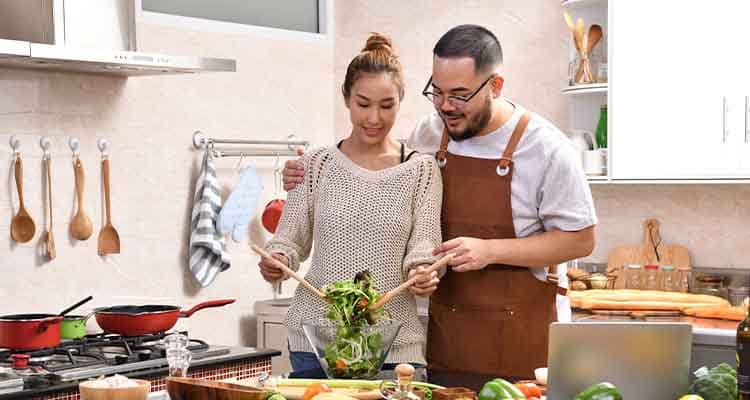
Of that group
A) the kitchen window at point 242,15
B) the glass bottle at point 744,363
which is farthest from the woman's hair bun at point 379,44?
the kitchen window at point 242,15

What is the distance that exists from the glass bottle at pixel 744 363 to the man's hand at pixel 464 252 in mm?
855

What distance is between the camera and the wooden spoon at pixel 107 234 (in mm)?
4023

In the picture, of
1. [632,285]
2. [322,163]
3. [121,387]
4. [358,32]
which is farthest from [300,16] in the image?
[121,387]

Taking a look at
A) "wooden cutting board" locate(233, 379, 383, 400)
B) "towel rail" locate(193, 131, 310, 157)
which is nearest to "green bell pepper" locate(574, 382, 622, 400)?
"wooden cutting board" locate(233, 379, 383, 400)

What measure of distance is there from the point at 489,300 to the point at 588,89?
1.71 m

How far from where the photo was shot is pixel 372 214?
262cm

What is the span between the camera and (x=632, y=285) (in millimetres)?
4285

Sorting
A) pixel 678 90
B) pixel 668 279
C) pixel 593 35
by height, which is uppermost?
A: pixel 593 35

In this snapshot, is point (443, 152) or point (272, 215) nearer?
point (443, 152)

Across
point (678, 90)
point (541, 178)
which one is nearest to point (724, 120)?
point (678, 90)

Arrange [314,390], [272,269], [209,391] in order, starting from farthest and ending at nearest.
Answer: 1. [272,269]
2. [314,390]
3. [209,391]

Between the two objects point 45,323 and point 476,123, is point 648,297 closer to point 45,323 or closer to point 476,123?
point 476,123

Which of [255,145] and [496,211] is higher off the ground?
[255,145]

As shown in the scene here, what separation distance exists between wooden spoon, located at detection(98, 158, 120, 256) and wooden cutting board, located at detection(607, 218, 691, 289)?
1.91 m
